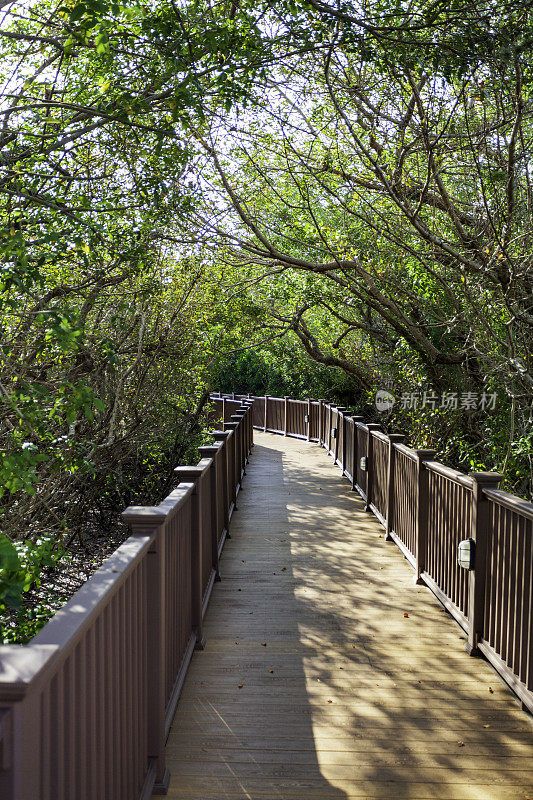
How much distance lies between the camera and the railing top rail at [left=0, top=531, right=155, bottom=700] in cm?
145

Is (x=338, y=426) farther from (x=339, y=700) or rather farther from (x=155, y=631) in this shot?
(x=155, y=631)

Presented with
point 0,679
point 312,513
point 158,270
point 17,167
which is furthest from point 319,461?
point 0,679

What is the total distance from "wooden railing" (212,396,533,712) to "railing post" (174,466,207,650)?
6.39 ft

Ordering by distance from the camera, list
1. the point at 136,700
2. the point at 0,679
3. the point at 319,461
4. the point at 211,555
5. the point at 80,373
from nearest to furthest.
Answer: the point at 0,679, the point at 136,700, the point at 211,555, the point at 80,373, the point at 319,461

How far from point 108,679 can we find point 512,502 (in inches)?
107

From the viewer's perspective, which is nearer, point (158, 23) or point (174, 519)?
point (174, 519)

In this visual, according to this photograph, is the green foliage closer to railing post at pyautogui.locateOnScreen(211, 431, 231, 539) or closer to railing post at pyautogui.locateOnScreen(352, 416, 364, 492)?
railing post at pyautogui.locateOnScreen(211, 431, 231, 539)

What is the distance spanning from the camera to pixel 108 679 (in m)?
2.32

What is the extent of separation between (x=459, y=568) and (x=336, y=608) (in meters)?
1.24

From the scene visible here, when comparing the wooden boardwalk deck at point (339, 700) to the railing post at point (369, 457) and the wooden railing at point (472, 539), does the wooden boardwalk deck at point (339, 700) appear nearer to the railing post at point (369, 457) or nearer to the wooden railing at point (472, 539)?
the wooden railing at point (472, 539)

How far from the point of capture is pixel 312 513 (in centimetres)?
1030

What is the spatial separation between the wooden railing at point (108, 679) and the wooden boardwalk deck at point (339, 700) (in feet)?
1.15

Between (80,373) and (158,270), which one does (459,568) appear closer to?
(80,373)

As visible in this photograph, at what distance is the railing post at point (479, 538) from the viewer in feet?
15.3
